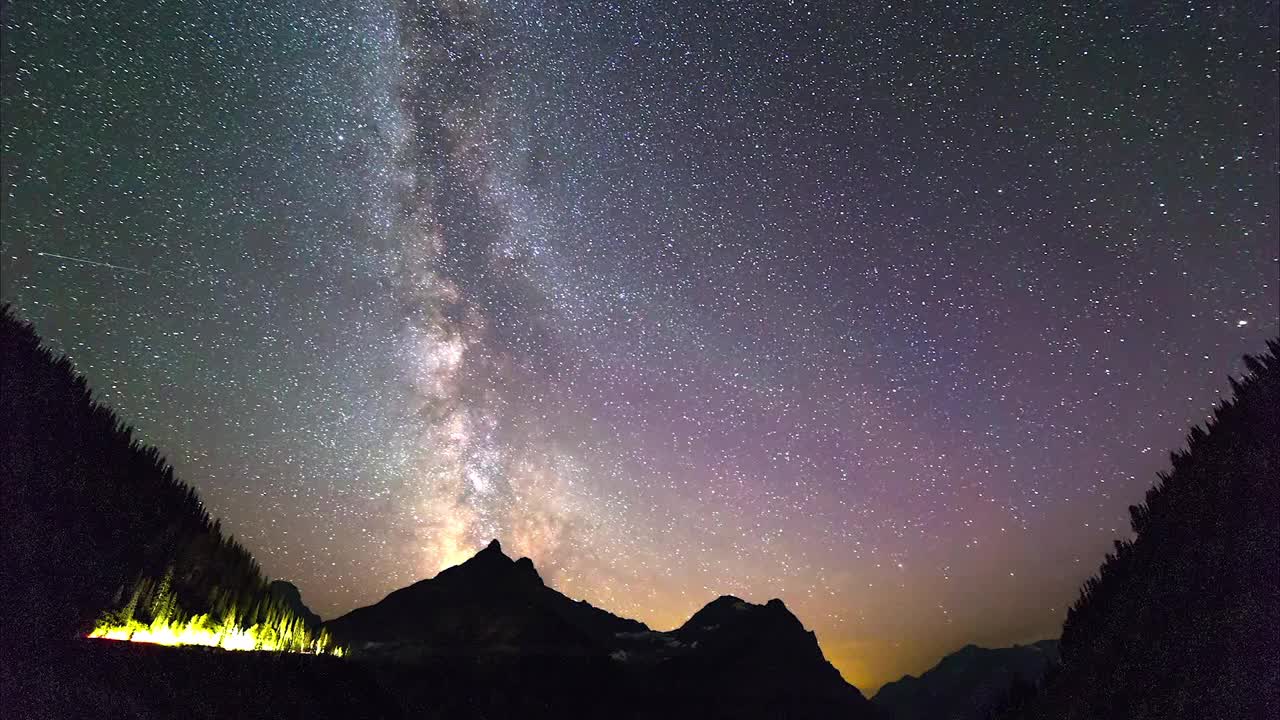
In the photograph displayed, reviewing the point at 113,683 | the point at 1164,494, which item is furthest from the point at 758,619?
the point at 113,683

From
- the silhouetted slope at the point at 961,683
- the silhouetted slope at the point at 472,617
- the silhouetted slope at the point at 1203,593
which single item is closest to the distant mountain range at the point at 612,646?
the silhouetted slope at the point at 472,617

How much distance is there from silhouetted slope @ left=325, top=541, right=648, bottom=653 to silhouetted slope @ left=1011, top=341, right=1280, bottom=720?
64.4 meters

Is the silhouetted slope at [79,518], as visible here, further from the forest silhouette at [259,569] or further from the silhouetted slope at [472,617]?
the silhouetted slope at [472,617]

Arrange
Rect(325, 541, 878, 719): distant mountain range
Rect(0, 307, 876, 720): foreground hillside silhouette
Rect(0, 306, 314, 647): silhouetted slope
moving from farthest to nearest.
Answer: Rect(325, 541, 878, 719): distant mountain range < Rect(0, 306, 314, 647): silhouetted slope < Rect(0, 307, 876, 720): foreground hillside silhouette

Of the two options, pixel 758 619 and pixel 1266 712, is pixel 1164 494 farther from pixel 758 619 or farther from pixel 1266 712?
pixel 758 619

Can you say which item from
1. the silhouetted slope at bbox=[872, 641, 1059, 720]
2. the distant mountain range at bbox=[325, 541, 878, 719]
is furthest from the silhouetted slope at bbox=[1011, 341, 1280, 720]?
the silhouetted slope at bbox=[872, 641, 1059, 720]

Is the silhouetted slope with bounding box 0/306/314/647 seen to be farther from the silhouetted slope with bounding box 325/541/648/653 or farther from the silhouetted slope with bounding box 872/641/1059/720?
the silhouetted slope with bounding box 872/641/1059/720

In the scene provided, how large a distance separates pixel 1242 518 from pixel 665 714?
73652 mm

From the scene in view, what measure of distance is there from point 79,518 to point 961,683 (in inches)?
8257

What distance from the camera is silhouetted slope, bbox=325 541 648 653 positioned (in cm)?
6938

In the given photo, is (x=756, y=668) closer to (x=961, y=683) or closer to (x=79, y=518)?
(x=79, y=518)

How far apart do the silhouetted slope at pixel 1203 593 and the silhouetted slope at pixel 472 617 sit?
64384 mm

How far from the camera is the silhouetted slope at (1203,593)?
8.50 metres

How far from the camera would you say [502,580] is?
280 feet
